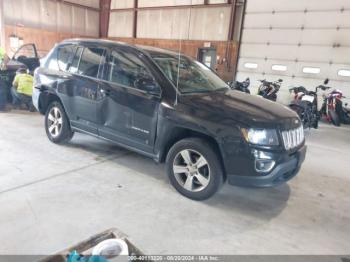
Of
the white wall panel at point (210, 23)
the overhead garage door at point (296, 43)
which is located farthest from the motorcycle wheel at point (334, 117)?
the white wall panel at point (210, 23)

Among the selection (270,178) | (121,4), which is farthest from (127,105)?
(121,4)

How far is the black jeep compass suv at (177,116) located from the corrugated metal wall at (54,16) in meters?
11.0

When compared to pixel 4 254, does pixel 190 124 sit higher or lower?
higher

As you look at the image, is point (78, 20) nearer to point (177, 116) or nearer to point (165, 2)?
point (165, 2)

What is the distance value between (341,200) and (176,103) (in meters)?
2.23

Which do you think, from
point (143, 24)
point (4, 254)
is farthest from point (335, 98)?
point (143, 24)

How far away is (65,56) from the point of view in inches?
163

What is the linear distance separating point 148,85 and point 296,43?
27.4ft

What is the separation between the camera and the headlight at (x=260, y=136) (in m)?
2.61

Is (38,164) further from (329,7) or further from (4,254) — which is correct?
(329,7)

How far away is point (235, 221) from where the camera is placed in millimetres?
2697

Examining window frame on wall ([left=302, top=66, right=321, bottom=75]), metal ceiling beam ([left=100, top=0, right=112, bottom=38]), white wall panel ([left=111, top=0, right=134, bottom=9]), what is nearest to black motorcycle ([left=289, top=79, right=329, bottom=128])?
window frame on wall ([left=302, top=66, right=321, bottom=75])

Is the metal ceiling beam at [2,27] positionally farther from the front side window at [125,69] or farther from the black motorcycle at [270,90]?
the front side window at [125,69]

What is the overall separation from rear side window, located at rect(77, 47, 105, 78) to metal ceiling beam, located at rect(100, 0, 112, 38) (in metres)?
13.5
